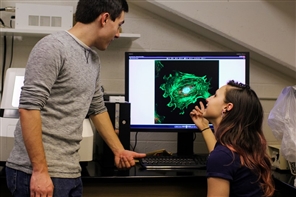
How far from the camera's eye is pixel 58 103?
133 centimetres

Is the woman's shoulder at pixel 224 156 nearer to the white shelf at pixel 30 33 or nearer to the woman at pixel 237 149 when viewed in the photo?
the woman at pixel 237 149

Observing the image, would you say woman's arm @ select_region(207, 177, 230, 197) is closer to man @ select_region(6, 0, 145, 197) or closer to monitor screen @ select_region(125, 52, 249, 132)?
man @ select_region(6, 0, 145, 197)

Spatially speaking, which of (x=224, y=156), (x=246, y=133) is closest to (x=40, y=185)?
(x=224, y=156)

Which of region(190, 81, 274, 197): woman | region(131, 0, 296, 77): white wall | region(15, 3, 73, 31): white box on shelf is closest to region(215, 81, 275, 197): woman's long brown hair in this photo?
region(190, 81, 274, 197): woman

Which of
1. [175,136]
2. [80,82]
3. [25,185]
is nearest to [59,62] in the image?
[80,82]

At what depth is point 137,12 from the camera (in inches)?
92.4

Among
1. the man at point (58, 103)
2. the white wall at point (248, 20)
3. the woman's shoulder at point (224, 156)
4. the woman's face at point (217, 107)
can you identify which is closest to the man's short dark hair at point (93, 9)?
the man at point (58, 103)

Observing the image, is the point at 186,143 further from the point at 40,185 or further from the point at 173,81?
the point at 40,185

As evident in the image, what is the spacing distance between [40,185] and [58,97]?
0.95 ft

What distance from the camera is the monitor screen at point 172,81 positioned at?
2.02m

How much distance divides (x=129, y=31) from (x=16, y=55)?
662 mm

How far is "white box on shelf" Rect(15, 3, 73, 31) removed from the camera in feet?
6.81

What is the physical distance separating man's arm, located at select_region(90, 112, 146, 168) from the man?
0.25 meters

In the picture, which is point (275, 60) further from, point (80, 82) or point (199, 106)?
point (80, 82)
